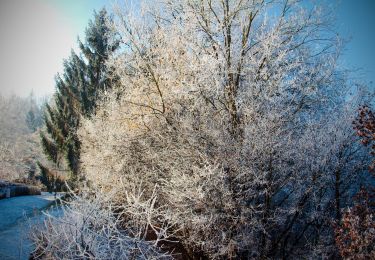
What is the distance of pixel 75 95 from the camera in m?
21.9

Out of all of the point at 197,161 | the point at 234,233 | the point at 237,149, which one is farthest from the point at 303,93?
the point at 234,233

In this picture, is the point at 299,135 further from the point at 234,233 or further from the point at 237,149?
the point at 234,233

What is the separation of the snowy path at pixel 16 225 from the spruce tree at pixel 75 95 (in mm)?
5373

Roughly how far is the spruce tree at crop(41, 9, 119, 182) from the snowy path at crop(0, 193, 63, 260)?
5373 millimetres

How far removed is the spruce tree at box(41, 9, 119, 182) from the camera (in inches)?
818

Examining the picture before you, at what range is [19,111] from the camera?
326ft

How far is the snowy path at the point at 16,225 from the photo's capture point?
25.9 ft

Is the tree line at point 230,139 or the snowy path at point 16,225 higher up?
the tree line at point 230,139

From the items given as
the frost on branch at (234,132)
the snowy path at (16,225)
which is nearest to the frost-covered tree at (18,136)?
the snowy path at (16,225)

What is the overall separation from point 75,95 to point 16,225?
42.9 feet

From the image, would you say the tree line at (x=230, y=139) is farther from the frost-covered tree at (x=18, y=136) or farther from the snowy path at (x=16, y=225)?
the frost-covered tree at (x=18, y=136)

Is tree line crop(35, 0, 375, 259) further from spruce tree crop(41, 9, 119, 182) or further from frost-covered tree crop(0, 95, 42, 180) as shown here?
frost-covered tree crop(0, 95, 42, 180)

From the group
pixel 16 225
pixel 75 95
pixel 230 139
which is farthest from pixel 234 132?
pixel 75 95

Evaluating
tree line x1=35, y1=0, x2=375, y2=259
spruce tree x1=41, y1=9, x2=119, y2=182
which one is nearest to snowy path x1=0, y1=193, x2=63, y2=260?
tree line x1=35, y1=0, x2=375, y2=259
